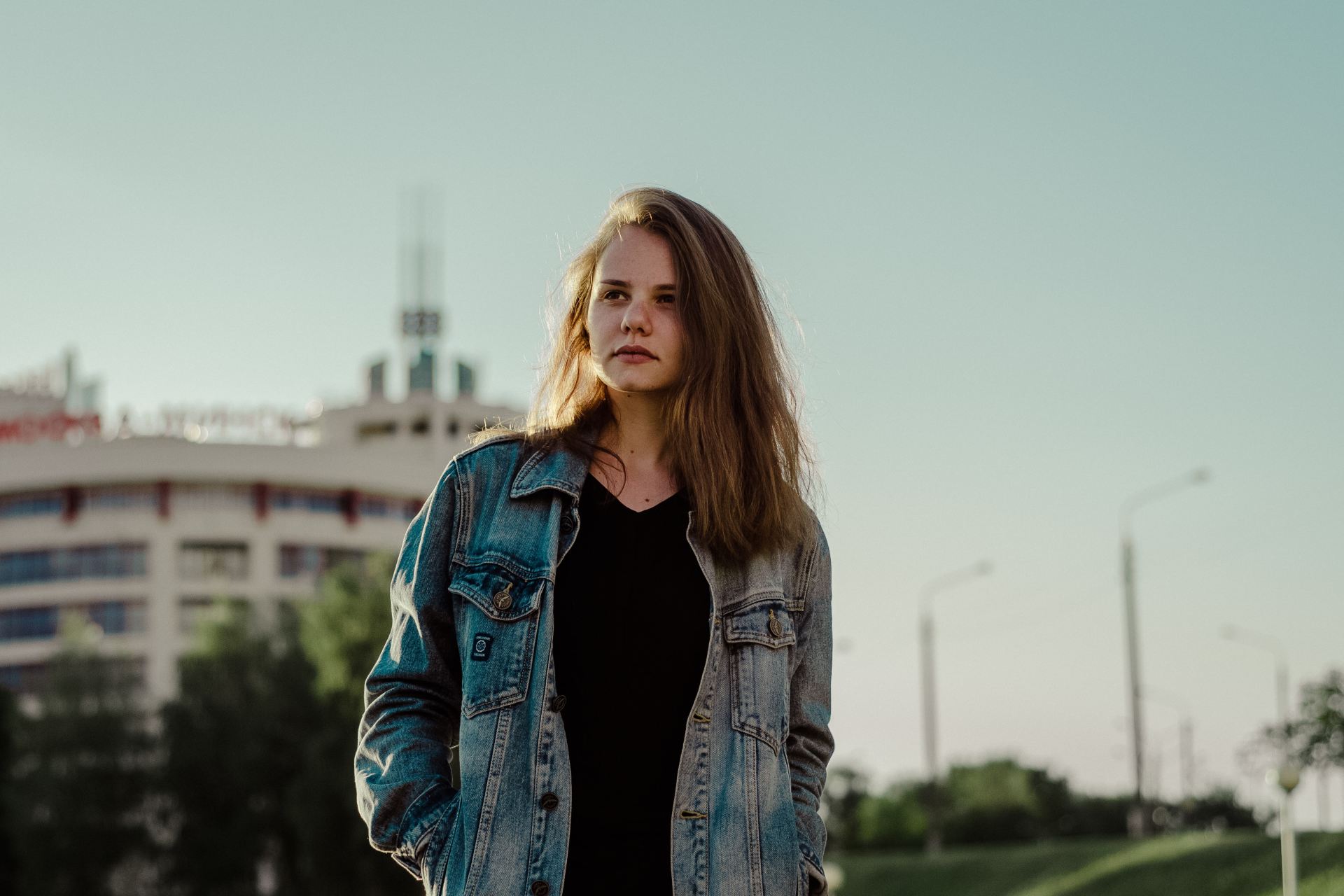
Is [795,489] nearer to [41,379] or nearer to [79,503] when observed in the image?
[79,503]

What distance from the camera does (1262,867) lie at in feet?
86.0

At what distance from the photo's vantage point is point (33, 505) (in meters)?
76.7

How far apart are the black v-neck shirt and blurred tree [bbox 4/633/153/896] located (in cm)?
4655

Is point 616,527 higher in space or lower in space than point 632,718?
higher

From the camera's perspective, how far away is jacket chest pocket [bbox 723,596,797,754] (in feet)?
10.8

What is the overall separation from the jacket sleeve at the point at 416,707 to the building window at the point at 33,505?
77.5 m

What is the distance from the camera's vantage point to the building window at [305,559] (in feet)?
258

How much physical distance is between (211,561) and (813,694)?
252 feet

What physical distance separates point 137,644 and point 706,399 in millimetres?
76054

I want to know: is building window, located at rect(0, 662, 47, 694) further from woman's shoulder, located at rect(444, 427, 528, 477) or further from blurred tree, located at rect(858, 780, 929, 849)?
woman's shoulder, located at rect(444, 427, 528, 477)

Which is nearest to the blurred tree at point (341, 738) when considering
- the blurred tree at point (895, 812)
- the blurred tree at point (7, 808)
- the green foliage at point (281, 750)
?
the green foliage at point (281, 750)

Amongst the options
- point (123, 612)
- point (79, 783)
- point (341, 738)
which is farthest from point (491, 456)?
point (123, 612)

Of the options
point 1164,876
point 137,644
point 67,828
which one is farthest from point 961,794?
point 1164,876

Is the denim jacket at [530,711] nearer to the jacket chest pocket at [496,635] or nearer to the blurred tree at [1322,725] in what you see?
the jacket chest pocket at [496,635]
